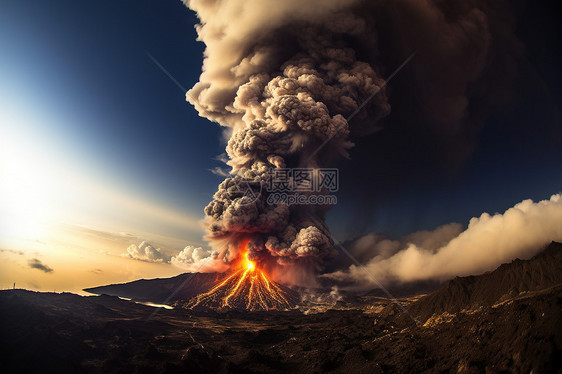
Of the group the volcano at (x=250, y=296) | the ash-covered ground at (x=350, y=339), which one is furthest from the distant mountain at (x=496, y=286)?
the volcano at (x=250, y=296)

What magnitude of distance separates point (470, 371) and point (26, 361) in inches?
1833

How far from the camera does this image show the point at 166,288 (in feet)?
351

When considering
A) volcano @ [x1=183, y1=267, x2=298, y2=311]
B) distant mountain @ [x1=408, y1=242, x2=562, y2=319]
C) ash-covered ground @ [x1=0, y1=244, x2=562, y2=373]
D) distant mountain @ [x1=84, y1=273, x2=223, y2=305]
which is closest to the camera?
ash-covered ground @ [x1=0, y1=244, x2=562, y2=373]

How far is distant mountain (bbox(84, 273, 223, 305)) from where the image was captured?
9831cm

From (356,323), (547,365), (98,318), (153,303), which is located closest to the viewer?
(547,365)

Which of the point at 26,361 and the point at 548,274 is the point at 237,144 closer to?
the point at 26,361

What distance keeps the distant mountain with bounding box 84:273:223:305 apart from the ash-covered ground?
30.3 meters

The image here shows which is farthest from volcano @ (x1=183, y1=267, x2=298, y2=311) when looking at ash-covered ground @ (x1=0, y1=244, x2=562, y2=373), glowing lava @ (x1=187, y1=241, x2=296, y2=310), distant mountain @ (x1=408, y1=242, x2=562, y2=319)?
distant mountain @ (x1=408, y1=242, x2=562, y2=319)

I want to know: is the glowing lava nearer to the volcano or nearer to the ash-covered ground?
the volcano

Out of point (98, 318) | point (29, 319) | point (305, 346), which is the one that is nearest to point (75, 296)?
point (98, 318)

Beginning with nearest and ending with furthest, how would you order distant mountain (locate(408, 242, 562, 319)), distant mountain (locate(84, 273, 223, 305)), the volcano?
1. distant mountain (locate(408, 242, 562, 319))
2. the volcano
3. distant mountain (locate(84, 273, 223, 305))

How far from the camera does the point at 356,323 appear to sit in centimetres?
5419

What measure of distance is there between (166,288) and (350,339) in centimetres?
8518

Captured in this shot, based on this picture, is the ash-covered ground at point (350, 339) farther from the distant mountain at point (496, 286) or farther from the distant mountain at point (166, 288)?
the distant mountain at point (166, 288)
